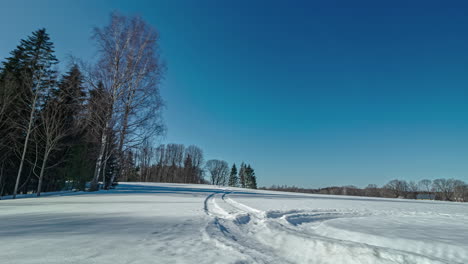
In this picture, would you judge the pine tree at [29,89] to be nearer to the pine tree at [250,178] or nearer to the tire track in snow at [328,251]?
the tire track in snow at [328,251]

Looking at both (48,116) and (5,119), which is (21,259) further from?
(5,119)

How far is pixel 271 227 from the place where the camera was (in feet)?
13.6

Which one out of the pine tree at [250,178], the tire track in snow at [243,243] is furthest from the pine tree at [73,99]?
the pine tree at [250,178]

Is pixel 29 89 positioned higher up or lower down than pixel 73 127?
higher up

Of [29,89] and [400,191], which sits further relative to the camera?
[400,191]

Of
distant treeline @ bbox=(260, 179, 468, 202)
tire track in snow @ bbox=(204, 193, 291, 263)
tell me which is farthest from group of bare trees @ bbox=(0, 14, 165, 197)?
distant treeline @ bbox=(260, 179, 468, 202)

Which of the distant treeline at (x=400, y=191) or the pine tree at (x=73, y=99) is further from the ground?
the pine tree at (x=73, y=99)

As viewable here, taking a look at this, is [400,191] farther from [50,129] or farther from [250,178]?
[50,129]

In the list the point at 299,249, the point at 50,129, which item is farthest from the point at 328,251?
the point at 50,129

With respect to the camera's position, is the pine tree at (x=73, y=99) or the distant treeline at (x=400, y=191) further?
the distant treeline at (x=400, y=191)

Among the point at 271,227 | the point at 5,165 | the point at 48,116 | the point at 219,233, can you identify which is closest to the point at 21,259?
the point at 219,233

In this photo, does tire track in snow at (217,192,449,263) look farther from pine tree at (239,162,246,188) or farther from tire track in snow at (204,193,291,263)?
pine tree at (239,162,246,188)

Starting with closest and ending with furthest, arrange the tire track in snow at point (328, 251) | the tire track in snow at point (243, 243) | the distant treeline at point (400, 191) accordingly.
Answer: the tire track in snow at point (328, 251), the tire track in snow at point (243, 243), the distant treeline at point (400, 191)

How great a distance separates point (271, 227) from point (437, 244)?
261 cm
